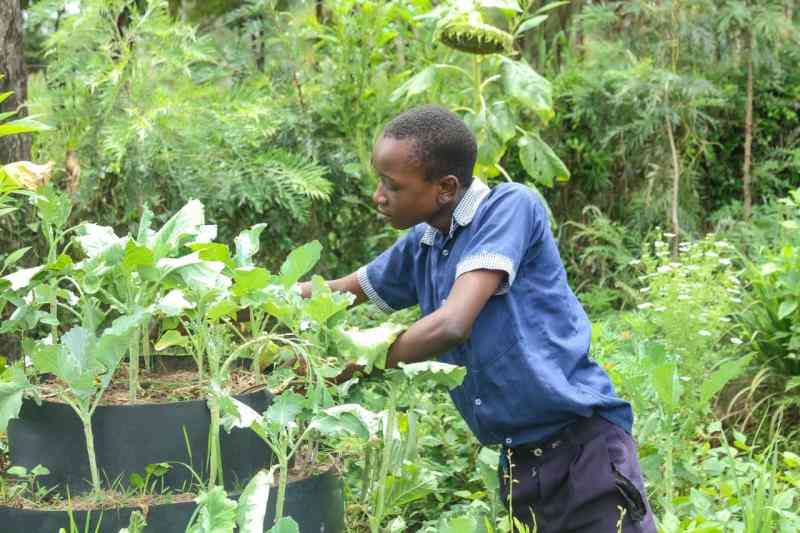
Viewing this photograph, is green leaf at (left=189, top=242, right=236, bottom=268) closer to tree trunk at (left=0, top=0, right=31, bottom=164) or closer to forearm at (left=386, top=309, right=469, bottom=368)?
forearm at (left=386, top=309, right=469, bottom=368)

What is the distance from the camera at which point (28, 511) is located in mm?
2025

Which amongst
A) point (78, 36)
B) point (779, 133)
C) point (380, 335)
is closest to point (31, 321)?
point (380, 335)

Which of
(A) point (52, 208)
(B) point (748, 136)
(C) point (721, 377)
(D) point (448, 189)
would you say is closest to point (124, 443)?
(A) point (52, 208)

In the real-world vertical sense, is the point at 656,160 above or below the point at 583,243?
above

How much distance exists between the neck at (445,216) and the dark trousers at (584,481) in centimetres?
59

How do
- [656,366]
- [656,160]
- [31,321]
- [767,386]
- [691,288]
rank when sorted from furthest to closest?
[656,160]
[767,386]
[691,288]
[656,366]
[31,321]

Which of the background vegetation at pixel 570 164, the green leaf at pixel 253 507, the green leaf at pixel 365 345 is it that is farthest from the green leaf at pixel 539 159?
the green leaf at pixel 253 507

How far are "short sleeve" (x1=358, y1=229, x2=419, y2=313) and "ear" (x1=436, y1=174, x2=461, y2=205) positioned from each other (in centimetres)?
27

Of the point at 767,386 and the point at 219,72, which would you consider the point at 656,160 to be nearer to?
the point at 767,386

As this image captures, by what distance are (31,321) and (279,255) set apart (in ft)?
7.86

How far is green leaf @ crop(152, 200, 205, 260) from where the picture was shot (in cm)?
201

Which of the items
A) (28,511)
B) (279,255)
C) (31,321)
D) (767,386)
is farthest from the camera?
(279,255)

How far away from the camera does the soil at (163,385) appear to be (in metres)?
2.25

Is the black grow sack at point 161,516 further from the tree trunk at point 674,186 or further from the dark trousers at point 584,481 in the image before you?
the tree trunk at point 674,186
